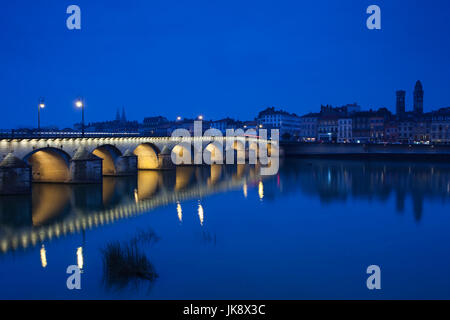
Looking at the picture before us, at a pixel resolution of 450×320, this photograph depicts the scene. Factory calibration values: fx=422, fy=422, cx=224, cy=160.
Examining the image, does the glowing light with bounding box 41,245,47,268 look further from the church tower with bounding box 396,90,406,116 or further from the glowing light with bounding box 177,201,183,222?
the church tower with bounding box 396,90,406,116

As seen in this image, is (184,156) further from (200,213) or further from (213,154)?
(200,213)

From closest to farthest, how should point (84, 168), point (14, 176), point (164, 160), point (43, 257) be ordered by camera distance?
1. point (43, 257)
2. point (14, 176)
3. point (84, 168)
4. point (164, 160)

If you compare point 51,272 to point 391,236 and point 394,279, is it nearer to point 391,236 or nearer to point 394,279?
point 394,279

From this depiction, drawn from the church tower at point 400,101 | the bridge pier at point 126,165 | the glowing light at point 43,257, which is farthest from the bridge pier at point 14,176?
the church tower at point 400,101

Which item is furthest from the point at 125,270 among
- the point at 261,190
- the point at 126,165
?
the point at 126,165

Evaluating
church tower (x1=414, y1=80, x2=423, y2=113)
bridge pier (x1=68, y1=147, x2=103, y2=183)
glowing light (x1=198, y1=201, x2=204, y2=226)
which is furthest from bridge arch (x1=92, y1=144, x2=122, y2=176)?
church tower (x1=414, y1=80, x2=423, y2=113)

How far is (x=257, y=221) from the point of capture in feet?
65.0

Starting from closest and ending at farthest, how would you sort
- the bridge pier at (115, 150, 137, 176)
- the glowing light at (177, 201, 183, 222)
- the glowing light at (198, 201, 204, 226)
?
1. the glowing light at (198, 201, 204, 226)
2. the glowing light at (177, 201, 183, 222)
3. the bridge pier at (115, 150, 137, 176)

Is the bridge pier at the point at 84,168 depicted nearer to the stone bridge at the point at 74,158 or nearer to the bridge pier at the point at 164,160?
the stone bridge at the point at 74,158

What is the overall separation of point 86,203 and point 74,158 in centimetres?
718

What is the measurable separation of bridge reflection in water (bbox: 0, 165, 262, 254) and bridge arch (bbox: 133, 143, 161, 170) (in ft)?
20.7

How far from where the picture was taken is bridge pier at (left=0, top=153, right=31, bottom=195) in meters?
23.7

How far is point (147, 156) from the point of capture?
43.7m
